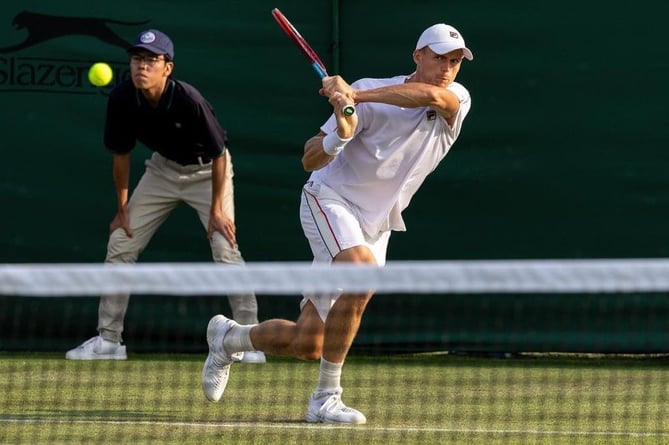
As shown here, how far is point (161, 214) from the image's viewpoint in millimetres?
8148

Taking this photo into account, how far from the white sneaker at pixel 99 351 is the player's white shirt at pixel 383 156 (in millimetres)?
2482

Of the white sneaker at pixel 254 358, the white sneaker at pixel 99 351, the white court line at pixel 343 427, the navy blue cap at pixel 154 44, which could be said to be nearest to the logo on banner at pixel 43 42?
the navy blue cap at pixel 154 44

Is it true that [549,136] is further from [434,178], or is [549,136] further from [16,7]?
[16,7]

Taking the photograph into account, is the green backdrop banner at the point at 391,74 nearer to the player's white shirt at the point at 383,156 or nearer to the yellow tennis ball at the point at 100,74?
the yellow tennis ball at the point at 100,74

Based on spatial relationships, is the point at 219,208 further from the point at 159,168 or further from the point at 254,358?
the point at 254,358

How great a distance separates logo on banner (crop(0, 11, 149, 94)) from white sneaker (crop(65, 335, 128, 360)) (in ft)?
5.15

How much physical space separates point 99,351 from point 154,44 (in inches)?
68.3

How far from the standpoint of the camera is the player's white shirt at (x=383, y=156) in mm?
5855

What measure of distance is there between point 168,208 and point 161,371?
104cm

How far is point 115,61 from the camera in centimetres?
864

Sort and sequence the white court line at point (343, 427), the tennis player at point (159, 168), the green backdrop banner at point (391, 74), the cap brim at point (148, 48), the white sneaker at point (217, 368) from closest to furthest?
the white court line at point (343, 427), the white sneaker at point (217, 368), the cap brim at point (148, 48), the tennis player at point (159, 168), the green backdrop banner at point (391, 74)

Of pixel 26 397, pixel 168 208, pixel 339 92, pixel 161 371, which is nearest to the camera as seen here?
pixel 339 92

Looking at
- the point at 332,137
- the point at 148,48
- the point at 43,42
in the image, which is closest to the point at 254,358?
the point at 148,48

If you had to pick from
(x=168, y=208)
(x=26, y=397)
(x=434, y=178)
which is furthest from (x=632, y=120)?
(x=26, y=397)
